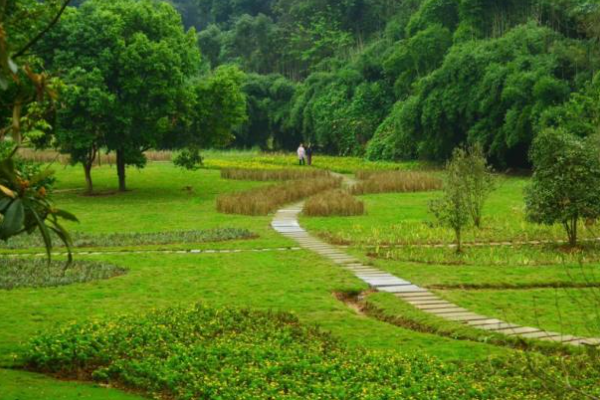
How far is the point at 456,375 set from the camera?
31.8 ft

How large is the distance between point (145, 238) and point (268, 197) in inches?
334

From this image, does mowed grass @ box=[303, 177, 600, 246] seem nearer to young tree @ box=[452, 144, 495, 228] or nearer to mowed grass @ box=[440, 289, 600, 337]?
young tree @ box=[452, 144, 495, 228]

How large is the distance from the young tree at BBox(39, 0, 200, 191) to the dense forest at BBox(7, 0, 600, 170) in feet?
0.18

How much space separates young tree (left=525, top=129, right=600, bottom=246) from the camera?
1919 centimetres

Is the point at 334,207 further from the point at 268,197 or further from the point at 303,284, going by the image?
the point at 303,284

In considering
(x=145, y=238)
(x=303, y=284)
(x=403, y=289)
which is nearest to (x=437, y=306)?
(x=403, y=289)

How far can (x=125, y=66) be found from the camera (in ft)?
106

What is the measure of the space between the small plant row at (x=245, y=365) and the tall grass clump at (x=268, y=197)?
16.1 m

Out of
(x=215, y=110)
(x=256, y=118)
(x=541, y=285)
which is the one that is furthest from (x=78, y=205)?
(x=256, y=118)

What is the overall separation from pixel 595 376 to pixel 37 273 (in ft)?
37.1

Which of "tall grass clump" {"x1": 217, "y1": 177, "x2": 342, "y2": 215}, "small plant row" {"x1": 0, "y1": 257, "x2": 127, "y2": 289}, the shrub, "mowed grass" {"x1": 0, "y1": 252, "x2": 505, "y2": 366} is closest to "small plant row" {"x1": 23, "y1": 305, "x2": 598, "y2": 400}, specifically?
"mowed grass" {"x1": 0, "y1": 252, "x2": 505, "y2": 366}

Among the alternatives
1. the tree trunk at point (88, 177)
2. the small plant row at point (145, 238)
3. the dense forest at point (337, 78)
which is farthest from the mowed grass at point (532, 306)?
the tree trunk at point (88, 177)

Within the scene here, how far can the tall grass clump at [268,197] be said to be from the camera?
28.4 m

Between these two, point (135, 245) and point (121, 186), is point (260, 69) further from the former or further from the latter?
point (135, 245)
